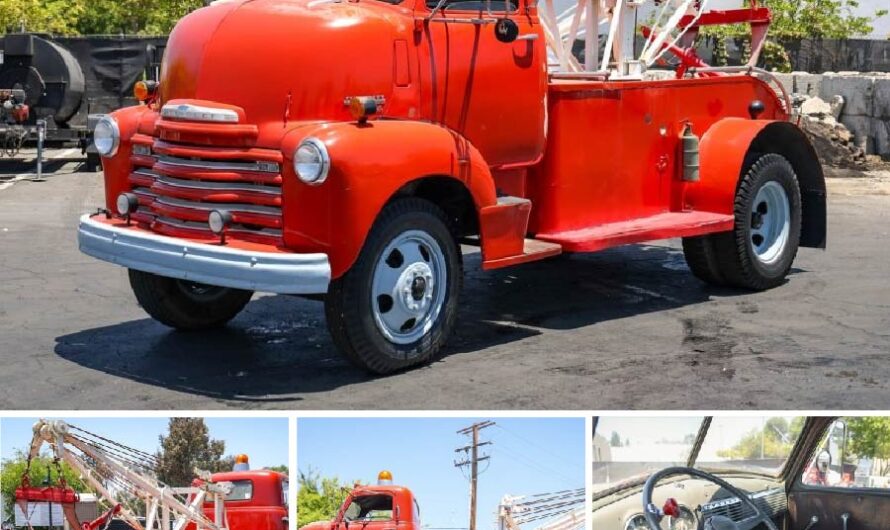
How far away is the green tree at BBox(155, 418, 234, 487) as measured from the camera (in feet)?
21.5

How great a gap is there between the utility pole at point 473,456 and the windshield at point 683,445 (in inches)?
19.2

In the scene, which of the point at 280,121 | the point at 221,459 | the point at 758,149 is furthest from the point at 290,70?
the point at 758,149

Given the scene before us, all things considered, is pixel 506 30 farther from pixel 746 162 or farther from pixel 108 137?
pixel 746 162

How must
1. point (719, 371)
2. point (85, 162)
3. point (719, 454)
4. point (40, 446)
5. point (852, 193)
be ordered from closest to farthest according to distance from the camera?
point (719, 454)
point (40, 446)
point (719, 371)
point (852, 193)
point (85, 162)

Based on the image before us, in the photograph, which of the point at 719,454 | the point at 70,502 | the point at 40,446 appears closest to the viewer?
the point at 719,454

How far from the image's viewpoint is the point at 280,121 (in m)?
7.48

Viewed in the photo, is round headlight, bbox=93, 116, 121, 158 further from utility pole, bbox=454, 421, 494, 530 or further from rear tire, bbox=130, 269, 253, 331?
utility pole, bbox=454, 421, 494, 530

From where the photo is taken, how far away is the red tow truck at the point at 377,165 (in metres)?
7.23

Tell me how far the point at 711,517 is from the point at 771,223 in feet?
17.5

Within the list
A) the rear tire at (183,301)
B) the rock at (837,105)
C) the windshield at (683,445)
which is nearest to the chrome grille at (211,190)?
the rear tire at (183,301)

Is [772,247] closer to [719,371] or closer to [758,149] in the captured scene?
[758,149]

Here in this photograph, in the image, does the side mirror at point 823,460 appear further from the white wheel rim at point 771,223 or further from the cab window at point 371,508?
the white wheel rim at point 771,223

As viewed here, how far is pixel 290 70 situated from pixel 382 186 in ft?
2.81

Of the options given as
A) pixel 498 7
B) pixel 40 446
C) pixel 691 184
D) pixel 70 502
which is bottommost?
pixel 70 502
